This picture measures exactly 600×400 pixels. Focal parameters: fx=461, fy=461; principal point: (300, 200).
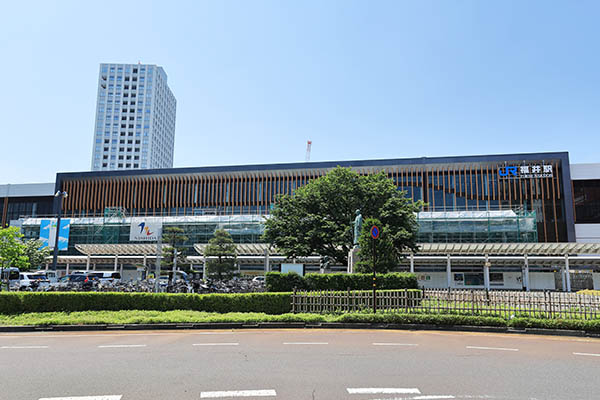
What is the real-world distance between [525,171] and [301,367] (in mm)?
57532

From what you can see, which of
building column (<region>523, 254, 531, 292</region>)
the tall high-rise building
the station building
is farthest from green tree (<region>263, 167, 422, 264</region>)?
the tall high-rise building

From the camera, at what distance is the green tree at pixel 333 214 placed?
31328mm

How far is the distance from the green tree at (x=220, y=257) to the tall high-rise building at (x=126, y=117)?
294 ft

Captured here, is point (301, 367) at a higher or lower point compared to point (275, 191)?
lower

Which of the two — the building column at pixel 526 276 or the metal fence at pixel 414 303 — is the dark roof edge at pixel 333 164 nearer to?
the building column at pixel 526 276

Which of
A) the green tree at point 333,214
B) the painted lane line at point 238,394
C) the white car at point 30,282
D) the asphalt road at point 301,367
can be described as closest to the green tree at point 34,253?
the white car at point 30,282

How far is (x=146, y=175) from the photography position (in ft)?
220

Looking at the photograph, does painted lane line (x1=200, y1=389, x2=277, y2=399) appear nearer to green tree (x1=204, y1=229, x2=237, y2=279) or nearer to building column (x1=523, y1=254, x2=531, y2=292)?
green tree (x1=204, y1=229, x2=237, y2=279)

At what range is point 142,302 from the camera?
19.0 metres

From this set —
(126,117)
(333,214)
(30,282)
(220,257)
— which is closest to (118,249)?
(30,282)

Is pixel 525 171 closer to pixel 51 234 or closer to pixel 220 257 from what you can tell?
pixel 220 257

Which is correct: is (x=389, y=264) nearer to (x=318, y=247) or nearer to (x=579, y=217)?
(x=318, y=247)

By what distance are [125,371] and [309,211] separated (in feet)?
82.9

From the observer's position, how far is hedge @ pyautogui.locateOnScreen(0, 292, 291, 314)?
1830cm
